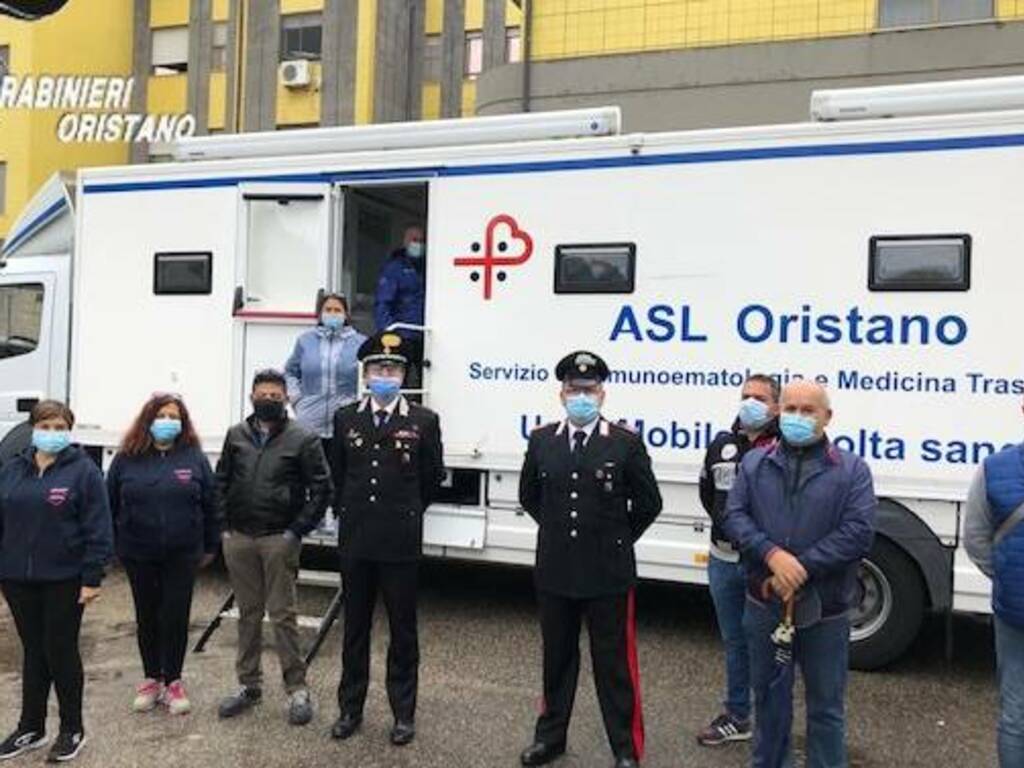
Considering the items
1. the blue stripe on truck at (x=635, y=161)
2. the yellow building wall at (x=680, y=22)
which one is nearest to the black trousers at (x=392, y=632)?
the blue stripe on truck at (x=635, y=161)

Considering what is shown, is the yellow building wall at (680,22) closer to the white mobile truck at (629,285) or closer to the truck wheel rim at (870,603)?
the white mobile truck at (629,285)

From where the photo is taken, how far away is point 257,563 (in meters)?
5.30

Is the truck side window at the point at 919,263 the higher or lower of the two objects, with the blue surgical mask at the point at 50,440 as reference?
higher

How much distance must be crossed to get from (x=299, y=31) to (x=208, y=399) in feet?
83.2

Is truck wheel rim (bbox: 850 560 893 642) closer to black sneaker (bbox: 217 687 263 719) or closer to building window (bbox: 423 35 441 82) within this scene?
black sneaker (bbox: 217 687 263 719)

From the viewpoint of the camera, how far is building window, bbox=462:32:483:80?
99.2 feet

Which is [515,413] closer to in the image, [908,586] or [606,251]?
[606,251]

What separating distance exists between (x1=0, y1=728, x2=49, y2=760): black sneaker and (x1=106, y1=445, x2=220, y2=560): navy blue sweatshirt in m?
0.87

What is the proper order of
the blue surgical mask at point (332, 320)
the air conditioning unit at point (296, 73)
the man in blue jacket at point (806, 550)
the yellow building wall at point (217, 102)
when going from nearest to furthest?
the man in blue jacket at point (806, 550) → the blue surgical mask at point (332, 320) → the air conditioning unit at point (296, 73) → the yellow building wall at point (217, 102)

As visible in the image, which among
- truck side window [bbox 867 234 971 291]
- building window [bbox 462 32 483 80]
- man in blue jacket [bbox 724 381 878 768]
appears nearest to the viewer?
man in blue jacket [bbox 724 381 878 768]

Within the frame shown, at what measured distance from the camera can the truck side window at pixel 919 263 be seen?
18.9ft

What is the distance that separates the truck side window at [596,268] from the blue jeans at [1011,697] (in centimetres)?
317

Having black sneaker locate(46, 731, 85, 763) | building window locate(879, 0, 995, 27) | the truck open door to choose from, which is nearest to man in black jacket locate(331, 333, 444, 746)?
black sneaker locate(46, 731, 85, 763)

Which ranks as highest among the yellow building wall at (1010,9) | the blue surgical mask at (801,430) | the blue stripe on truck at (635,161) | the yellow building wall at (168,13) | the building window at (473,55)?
the yellow building wall at (168,13)
